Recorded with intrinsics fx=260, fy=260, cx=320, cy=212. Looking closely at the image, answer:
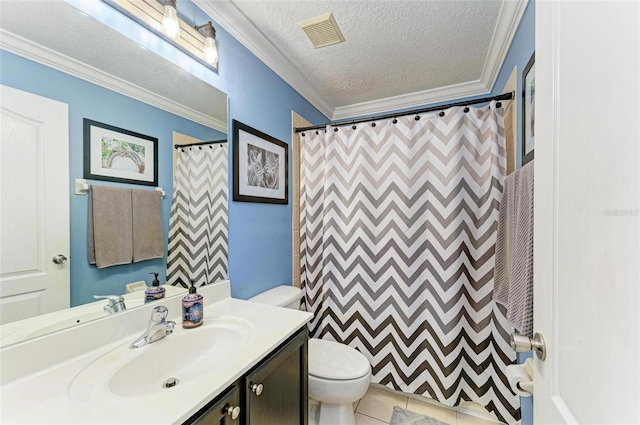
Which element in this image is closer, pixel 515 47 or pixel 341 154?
pixel 515 47

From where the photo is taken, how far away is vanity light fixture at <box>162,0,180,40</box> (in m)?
1.08

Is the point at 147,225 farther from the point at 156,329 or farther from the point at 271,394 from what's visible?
the point at 271,394

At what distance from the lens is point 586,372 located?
1.43ft

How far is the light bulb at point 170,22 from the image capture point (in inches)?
42.3

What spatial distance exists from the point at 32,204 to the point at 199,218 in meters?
0.58

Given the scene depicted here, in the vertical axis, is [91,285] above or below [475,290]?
above

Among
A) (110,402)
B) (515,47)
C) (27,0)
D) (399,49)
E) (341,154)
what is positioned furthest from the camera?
(341,154)

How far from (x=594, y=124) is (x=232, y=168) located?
1.41 m

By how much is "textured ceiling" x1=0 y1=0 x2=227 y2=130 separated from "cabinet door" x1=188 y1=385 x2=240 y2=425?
45.0 inches

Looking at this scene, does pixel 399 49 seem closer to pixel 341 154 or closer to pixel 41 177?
pixel 341 154

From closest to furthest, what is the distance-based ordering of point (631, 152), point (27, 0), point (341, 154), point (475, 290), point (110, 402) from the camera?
point (631, 152)
point (110, 402)
point (27, 0)
point (475, 290)
point (341, 154)

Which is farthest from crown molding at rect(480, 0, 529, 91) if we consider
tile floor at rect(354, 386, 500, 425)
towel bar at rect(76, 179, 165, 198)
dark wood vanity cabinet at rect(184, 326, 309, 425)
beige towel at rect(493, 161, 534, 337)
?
tile floor at rect(354, 386, 500, 425)

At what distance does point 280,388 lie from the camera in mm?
989

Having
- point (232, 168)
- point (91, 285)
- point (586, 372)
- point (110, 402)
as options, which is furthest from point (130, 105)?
point (586, 372)
